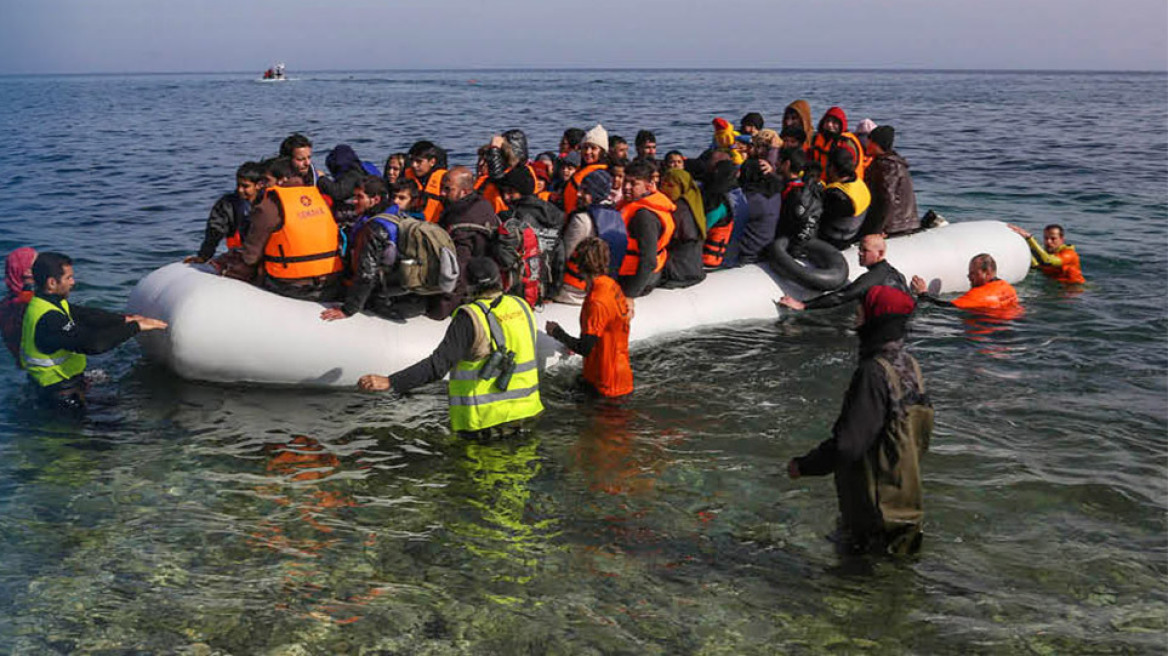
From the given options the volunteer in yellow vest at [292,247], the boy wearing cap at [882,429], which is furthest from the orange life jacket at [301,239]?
the boy wearing cap at [882,429]

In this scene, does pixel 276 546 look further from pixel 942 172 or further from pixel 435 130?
pixel 435 130

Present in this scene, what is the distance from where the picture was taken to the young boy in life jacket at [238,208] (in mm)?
7141

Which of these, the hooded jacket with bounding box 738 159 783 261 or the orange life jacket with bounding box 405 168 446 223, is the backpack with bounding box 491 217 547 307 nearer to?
the orange life jacket with bounding box 405 168 446 223

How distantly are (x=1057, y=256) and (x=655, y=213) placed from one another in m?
6.05

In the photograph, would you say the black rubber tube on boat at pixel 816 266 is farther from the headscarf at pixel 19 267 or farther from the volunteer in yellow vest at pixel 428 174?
the headscarf at pixel 19 267

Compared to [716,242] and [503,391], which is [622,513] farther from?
[716,242]

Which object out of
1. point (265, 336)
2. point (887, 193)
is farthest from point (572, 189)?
point (887, 193)

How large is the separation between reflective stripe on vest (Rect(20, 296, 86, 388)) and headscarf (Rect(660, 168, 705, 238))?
4.61 metres

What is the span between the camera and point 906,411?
4.13m

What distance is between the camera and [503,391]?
5.92m

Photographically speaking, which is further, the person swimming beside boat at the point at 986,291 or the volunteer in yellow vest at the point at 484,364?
the person swimming beside boat at the point at 986,291

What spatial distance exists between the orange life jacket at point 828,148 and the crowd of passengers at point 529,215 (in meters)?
0.03

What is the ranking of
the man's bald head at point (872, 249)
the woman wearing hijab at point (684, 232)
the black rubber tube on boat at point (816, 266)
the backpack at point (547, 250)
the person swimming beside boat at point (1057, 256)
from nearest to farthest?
1. the backpack at point (547, 250)
2. the man's bald head at point (872, 249)
3. the woman wearing hijab at point (684, 232)
4. the black rubber tube on boat at point (816, 266)
5. the person swimming beside boat at point (1057, 256)

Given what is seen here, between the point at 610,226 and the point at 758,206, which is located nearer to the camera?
the point at 610,226
